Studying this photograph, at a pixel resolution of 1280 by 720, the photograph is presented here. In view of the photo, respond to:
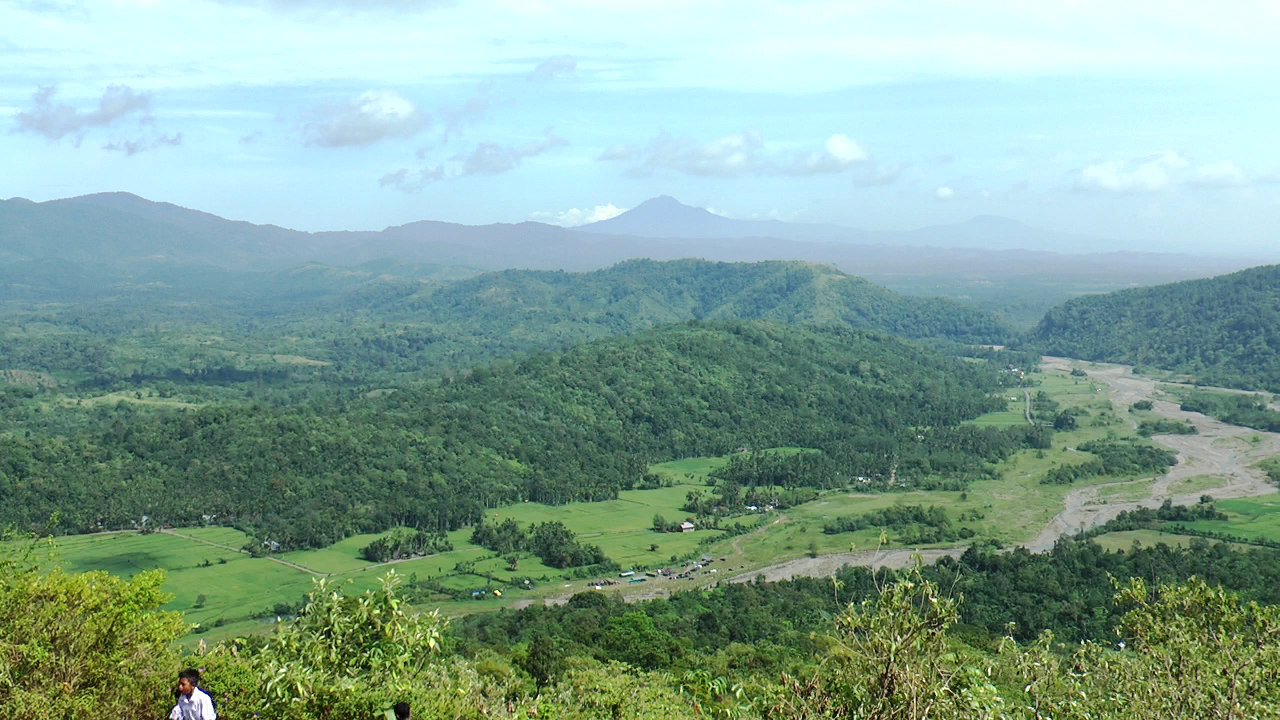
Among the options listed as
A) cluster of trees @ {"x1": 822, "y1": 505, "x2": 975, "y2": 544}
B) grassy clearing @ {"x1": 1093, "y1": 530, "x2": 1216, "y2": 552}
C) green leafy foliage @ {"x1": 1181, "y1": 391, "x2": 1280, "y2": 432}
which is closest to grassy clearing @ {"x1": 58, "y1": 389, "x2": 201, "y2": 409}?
cluster of trees @ {"x1": 822, "y1": 505, "x2": 975, "y2": 544}

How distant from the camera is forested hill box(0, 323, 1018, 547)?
5984 cm

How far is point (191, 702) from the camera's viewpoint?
12477 mm

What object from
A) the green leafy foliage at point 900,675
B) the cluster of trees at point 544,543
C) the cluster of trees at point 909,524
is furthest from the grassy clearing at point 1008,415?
the green leafy foliage at point 900,675

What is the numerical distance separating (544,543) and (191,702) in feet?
139

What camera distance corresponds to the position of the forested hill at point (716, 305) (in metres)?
163

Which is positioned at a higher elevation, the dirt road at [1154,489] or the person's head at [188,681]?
the person's head at [188,681]

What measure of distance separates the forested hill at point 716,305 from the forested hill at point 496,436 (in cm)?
4954

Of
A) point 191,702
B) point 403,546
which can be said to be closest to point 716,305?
point 403,546

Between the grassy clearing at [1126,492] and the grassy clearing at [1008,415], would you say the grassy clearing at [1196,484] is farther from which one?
the grassy clearing at [1008,415]

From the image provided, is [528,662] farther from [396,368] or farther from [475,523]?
[396,368]

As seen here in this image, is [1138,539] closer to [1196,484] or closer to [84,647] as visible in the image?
[1196,484]

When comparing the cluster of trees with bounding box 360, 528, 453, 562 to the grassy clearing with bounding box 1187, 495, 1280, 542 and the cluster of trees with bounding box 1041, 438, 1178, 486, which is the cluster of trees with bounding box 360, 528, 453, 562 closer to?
the grassy clearing with bounding box 1187, 495, 1280, 542

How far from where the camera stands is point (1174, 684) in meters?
15.1

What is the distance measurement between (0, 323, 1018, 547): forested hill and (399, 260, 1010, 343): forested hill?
49.5 m
